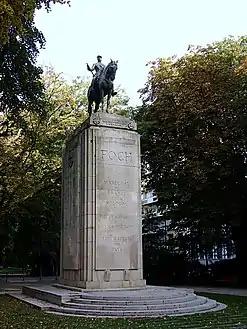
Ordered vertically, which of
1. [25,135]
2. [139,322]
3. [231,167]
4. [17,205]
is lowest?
[139,322]

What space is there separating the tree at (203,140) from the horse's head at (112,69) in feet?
24.6

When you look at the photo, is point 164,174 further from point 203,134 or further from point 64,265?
point 64,265

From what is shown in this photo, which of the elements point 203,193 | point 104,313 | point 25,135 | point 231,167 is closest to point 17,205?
point 25,135

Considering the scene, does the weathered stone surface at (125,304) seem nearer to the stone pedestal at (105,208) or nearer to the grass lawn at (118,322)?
the grass lawn at (118,322)

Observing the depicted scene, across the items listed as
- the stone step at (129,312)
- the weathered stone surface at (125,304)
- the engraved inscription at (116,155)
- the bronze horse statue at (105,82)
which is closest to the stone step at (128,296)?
the weathered stone surface at (125,304)

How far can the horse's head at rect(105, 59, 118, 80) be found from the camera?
1600cm

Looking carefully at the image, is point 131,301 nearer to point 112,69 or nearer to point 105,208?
point 105,208

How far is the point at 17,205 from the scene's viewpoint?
80.7 ft

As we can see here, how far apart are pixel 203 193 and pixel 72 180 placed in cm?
913

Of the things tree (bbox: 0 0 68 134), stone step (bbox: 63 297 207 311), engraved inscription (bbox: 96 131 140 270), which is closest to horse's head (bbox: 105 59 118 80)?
engraved inscription (bbox: 96 131 140 270)

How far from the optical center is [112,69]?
1603 cm

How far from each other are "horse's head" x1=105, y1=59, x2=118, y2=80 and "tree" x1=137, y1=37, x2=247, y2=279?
7.51 metres

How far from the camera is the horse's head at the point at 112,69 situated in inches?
630

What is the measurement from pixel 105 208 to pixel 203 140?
959cm
